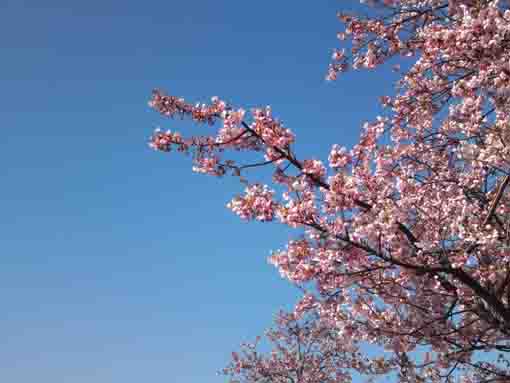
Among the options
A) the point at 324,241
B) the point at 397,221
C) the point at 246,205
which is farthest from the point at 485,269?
the point at 246,205

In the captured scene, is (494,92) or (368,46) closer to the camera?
(494,92)

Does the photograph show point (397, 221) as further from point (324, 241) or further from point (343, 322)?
point (343, 322)

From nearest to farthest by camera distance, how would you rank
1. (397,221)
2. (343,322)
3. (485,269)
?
(397,221) < (485,269) < (343,322)

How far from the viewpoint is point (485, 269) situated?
7273mm

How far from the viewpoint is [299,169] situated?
6.96 meters

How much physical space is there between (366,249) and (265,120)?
86.7 inches

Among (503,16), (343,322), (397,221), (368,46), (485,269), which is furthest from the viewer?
(368,46)

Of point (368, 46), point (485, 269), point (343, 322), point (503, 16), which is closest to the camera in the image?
point (503, 16)

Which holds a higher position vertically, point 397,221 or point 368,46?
point 368,46

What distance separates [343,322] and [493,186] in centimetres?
346

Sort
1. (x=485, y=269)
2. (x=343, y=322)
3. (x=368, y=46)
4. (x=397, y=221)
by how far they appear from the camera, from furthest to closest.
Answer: (x=368, y=46) < (x=343, y=322) < (x=485, y=269) < (x=397, y=221)

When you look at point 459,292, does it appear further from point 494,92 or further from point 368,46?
point 368,46

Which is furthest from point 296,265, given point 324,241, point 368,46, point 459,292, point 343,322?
point 368,46

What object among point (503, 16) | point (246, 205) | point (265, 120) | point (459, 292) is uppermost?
point (503, 16)
